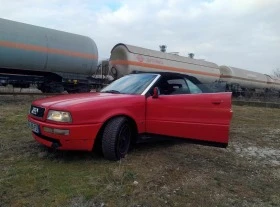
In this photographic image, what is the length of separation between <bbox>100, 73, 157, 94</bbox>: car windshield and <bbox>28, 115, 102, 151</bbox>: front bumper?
117 centimetres

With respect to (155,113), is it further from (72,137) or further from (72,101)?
(72,137)

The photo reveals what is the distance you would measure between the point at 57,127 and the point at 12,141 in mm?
1962

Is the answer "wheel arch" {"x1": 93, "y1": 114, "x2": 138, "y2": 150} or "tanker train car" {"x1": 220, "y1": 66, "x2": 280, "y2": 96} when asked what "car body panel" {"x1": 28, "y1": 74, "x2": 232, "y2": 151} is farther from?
"tanker train car" {"x1": 220, "y1": 66, "x2": 280, "y2": 96}

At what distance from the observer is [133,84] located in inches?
243

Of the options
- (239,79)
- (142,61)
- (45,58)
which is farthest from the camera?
(239,79)

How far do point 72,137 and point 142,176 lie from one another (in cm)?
114

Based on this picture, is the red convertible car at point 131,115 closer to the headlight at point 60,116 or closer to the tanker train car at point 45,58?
the headlight at point 60,116

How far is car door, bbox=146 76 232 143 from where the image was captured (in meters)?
5.71

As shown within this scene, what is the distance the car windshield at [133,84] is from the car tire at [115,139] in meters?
0.79

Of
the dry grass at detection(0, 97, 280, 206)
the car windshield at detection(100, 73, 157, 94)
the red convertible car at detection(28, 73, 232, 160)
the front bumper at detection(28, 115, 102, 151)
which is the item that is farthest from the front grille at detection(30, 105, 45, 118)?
the car windshield at detection(100, 73, 157, 94)

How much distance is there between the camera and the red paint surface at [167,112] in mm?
5149

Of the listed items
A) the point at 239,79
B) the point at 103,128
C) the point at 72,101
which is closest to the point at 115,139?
the point at 103,128

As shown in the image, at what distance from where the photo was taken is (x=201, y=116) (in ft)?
19.2

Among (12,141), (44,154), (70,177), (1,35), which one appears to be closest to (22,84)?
(1,35)
